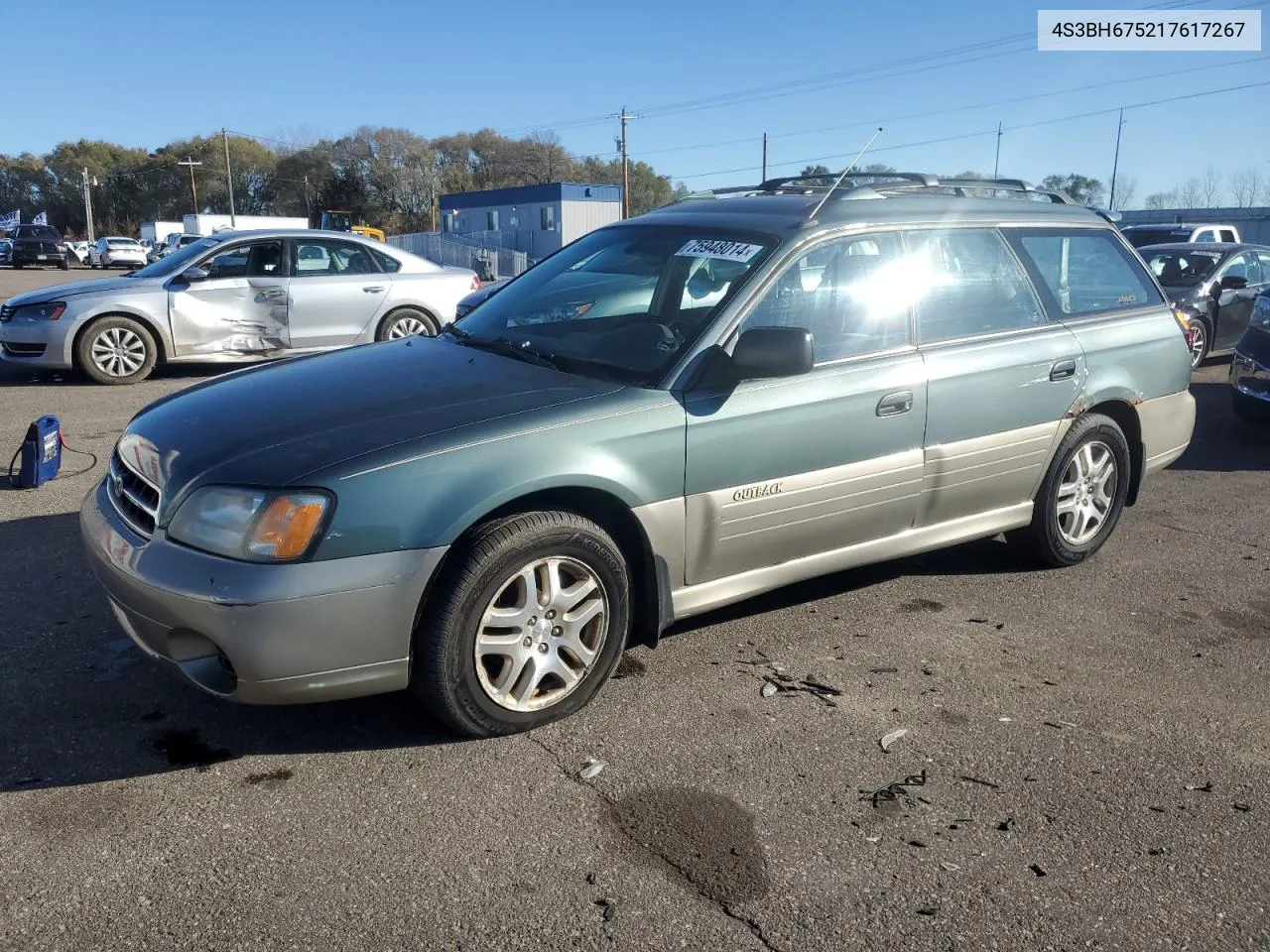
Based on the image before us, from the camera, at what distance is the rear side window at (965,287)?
173 inches

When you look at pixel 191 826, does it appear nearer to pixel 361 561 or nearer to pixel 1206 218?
pixel 361 561

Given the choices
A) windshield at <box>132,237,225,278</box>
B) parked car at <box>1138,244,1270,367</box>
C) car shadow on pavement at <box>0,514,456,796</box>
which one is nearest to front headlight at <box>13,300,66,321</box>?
windshield at <box>132,237,225,278</box>

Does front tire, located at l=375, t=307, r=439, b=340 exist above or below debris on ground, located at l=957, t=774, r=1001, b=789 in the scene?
above

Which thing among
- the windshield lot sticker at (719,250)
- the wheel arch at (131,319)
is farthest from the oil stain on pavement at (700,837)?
the wheel arch at (131,319)

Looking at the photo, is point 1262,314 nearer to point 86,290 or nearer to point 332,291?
point 332,291

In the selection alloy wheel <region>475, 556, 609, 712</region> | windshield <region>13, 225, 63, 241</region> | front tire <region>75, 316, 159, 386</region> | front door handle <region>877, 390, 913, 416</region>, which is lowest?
alloy wheel <region>475, 556, 609, 712</region>

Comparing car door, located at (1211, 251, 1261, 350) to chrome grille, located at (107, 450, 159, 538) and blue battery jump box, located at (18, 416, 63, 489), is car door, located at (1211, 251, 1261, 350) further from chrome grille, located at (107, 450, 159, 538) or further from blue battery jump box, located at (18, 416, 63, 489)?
chrome grille, located at (107, 450, 159, 538)

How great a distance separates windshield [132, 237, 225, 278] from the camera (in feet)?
33.5

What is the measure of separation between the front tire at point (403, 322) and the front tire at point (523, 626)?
7.85 m

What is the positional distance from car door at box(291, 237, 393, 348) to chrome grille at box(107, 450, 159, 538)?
23.0 feet

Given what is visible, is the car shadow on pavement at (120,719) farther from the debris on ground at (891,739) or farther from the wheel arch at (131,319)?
the wheel arch at (131,319)

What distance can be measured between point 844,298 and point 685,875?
2.42 metres

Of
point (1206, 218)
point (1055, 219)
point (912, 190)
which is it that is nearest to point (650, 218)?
point (912, 190)

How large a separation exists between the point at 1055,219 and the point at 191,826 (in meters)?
4.58
